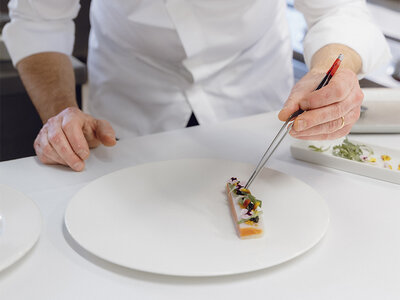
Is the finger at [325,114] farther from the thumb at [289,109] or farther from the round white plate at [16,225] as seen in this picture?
the round white plate at [16,225]

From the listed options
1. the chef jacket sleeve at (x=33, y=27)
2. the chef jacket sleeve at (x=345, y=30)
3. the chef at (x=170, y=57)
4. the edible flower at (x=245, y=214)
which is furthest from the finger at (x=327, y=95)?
the chef jacket sleeve at (x=33, y=27)

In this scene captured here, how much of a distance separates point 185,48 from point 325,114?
1.79ft

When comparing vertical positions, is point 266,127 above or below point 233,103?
above

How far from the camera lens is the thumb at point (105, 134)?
1.06 metres

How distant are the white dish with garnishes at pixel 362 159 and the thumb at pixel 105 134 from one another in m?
0.38

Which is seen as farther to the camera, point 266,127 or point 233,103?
point 233,103

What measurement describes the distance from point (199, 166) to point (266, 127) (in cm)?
32

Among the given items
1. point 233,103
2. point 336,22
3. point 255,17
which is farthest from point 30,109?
point 336,22

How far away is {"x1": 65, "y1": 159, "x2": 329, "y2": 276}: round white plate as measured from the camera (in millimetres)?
684

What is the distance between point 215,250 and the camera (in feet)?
2.33

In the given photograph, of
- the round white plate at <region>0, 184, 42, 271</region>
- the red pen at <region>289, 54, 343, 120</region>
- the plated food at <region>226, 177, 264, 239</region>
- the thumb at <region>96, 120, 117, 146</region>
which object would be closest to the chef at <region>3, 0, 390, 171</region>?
the thumb at <region>96, 120, 117, 146</region>

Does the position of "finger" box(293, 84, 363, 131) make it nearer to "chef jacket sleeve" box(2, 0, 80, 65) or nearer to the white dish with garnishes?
→ the white dish with garnishes

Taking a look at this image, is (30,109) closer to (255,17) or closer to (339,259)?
→ (255,17)

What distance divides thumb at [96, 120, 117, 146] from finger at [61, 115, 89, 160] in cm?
4
